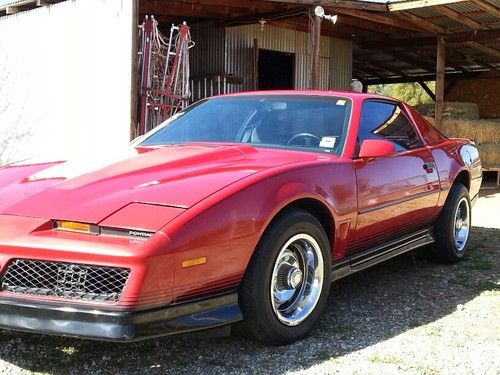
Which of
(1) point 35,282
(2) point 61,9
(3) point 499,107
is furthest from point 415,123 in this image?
(3) point 499,107

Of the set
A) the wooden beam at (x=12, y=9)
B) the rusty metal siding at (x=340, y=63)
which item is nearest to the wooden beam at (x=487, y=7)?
the rusty metal siding at (x=340, y=63)

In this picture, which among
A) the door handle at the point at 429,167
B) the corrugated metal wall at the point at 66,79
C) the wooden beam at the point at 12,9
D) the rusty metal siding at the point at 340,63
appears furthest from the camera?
the rusty metal siding at the point at 340,63

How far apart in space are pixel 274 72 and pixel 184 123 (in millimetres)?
10724

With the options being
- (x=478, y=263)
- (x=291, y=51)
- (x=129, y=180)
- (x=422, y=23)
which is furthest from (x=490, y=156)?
(x=129, y=180)

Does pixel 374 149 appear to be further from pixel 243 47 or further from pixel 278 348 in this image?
pixel 243 47

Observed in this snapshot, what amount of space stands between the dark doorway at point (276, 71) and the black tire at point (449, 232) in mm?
8533

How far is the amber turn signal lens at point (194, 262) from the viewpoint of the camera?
8.55 ft

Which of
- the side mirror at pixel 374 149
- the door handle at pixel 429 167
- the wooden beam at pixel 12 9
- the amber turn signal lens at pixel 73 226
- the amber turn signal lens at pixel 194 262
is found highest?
the wooden beam at pixel 12 9

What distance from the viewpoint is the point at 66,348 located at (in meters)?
3.10

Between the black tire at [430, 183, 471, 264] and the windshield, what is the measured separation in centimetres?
156

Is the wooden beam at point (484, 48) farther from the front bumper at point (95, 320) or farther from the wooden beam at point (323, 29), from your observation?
the front bumper at point (95, 320)

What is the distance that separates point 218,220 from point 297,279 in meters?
0.74

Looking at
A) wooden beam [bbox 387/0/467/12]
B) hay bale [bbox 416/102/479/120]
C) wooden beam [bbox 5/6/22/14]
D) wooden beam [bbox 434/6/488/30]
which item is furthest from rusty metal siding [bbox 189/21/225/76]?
hay bale [bbox 416/102/479/120]

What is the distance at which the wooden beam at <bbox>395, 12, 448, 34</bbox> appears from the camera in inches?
433
